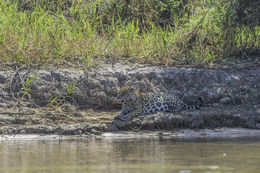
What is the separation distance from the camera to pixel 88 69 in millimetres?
7844

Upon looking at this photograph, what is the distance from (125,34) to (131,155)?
14.8ft

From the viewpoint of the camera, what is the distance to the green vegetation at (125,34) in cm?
798

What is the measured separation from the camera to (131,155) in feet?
15.3

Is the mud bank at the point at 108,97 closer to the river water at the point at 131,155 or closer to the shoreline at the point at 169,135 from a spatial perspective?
the shoreline at the point at 169,135

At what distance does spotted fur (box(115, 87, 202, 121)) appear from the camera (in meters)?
7.14

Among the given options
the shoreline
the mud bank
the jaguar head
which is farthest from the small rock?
the jaguar head

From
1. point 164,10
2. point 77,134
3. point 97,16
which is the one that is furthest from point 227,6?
point 77,134

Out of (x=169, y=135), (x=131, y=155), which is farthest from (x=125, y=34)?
(x=131, y=155)

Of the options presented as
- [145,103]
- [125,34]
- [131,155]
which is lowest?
[131,155]

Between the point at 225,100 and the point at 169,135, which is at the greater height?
the point at 225,100

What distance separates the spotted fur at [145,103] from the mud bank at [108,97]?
0.20 metres

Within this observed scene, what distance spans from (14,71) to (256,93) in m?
4.27

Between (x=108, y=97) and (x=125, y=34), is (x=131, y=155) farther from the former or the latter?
(x=125, y=34)

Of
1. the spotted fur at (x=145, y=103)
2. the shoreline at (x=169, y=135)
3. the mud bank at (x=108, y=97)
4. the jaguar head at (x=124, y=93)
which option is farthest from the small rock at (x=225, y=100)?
the jaguar head at (x=124, y=93)
